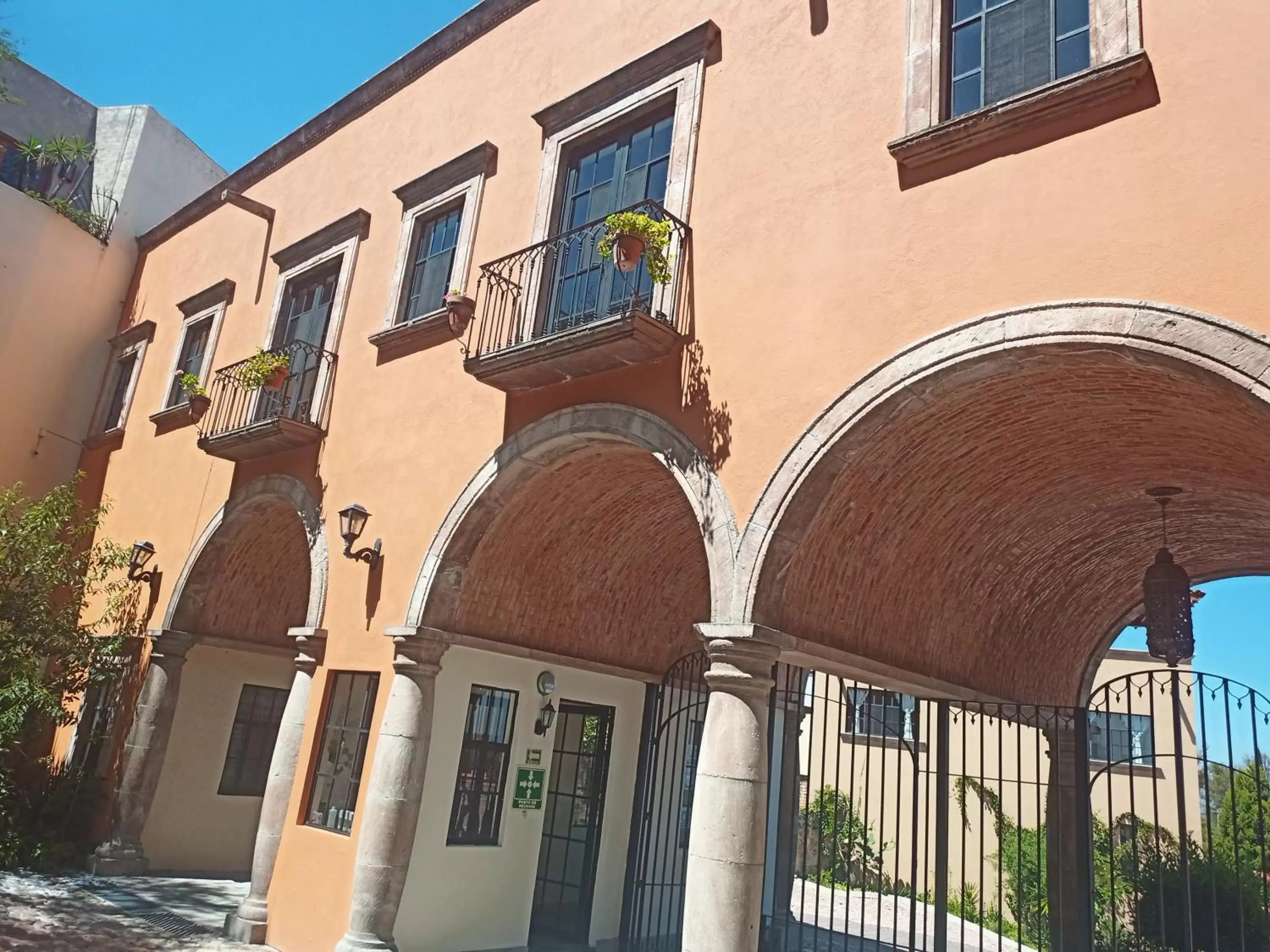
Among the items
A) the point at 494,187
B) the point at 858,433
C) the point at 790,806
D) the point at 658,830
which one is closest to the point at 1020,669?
the point at 790,806

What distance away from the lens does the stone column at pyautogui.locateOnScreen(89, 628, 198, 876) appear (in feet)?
35.2

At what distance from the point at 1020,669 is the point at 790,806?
9.69 feet

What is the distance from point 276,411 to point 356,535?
2.39 meters

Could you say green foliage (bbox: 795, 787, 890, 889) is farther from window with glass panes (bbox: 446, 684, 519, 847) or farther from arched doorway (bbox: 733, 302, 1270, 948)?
window with glass panes (bbox: 446, 684, 519, 847)

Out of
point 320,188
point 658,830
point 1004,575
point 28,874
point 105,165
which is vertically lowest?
point 28,874

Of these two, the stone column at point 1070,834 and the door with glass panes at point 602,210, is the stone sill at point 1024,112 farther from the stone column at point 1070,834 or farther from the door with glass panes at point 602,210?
the stone column at point 1070,834

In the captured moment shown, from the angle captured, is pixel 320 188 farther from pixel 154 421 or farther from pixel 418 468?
pixel 418 468

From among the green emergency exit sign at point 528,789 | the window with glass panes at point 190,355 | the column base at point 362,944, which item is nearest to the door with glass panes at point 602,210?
the green emergency exit sign at point 528,789

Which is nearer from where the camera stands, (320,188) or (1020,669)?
(1020,669)

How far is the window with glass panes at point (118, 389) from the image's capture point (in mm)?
14812

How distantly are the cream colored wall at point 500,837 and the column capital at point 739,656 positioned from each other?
3080 mm

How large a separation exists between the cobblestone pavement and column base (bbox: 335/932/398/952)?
51.6 inches

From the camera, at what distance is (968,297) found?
5441 mm

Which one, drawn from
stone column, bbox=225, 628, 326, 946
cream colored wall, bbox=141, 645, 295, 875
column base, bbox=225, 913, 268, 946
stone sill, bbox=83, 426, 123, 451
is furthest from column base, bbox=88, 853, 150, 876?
stone sill, bbox=83, 426, 123, 451
